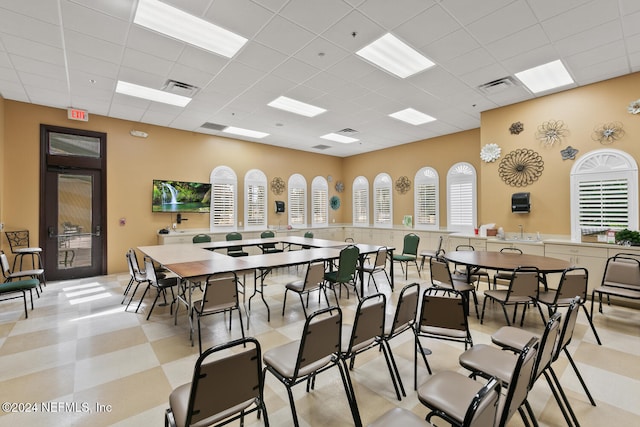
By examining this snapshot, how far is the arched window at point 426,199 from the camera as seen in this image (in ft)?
27.7

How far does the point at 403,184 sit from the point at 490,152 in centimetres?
327

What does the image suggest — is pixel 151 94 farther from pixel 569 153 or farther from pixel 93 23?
pixel 569 153

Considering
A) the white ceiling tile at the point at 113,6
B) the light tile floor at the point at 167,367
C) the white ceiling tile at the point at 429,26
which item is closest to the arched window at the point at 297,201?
the light tile floor at the point at 167,367

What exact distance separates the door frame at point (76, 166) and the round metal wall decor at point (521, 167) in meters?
8.77

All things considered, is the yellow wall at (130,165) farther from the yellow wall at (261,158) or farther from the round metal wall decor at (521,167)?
the round metal wall decor at (521,167)

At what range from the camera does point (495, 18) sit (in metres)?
3.33

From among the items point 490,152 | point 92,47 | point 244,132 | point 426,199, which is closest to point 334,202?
point 426,199

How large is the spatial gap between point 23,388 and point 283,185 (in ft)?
25.2

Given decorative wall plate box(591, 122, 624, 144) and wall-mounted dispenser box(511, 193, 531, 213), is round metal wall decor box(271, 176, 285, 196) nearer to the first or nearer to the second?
wall-mounted dispenser box(511, 193, 531, 213)

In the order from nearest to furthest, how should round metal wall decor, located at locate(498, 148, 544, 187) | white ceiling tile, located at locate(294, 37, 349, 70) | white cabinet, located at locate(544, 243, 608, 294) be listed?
white ceiling tile, located at locate(294, 37, 349, 70) < white cabinet, located at locate(544, 243, 608, 294) < round metal wall decor, located at locate(498, 148, 544, 187)

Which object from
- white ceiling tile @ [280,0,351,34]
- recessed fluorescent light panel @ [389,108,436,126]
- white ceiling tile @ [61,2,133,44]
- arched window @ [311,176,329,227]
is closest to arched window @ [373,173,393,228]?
arched window @ [311,176,329,227]

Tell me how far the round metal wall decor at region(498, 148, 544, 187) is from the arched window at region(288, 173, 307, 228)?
6028 millimetres

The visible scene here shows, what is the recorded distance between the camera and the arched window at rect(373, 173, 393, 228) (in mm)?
9680

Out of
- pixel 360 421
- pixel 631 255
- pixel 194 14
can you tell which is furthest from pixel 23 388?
pixel 631 255
